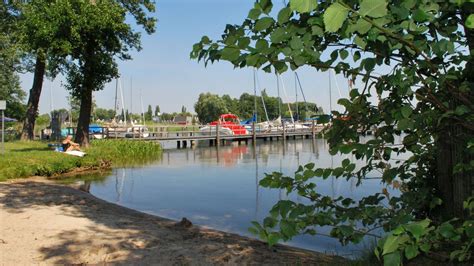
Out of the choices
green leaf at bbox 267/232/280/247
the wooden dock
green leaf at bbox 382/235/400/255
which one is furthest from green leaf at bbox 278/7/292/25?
the wooden dock

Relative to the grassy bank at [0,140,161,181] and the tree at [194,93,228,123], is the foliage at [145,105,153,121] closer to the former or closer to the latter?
the tree at [194,93,228,123]

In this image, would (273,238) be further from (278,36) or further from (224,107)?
(224,107)

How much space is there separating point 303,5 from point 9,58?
1346 inches

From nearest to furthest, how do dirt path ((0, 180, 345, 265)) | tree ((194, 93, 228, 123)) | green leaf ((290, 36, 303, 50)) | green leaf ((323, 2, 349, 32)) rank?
green leaf ((323, 2, 349, 32)) < green leaf ((290, 36, 303, 50)) < dirt path ((0, 180, 345, 265)) < tree ((194, 93, 228, 123))

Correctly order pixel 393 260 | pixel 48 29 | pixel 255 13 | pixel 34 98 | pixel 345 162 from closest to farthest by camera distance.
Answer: pixel 393 260 → pixel 255 13 → pixel 345 162 → pixel 48 29 → pixel 34 98

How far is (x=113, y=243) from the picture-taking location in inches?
217

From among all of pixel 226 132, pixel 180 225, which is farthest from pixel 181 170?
pixel 226 132

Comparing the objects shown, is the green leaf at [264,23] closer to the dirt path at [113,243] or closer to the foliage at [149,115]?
the dirt path at [113,243]

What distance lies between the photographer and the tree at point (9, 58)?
27.9m

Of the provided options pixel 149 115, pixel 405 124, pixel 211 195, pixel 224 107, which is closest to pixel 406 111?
pixel 405 124

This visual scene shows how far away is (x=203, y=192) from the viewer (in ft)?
44.3

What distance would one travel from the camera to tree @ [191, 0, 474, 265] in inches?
71.9

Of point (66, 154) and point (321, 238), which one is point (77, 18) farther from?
point (321, 238)

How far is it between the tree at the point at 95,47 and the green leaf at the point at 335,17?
67.2 feet
